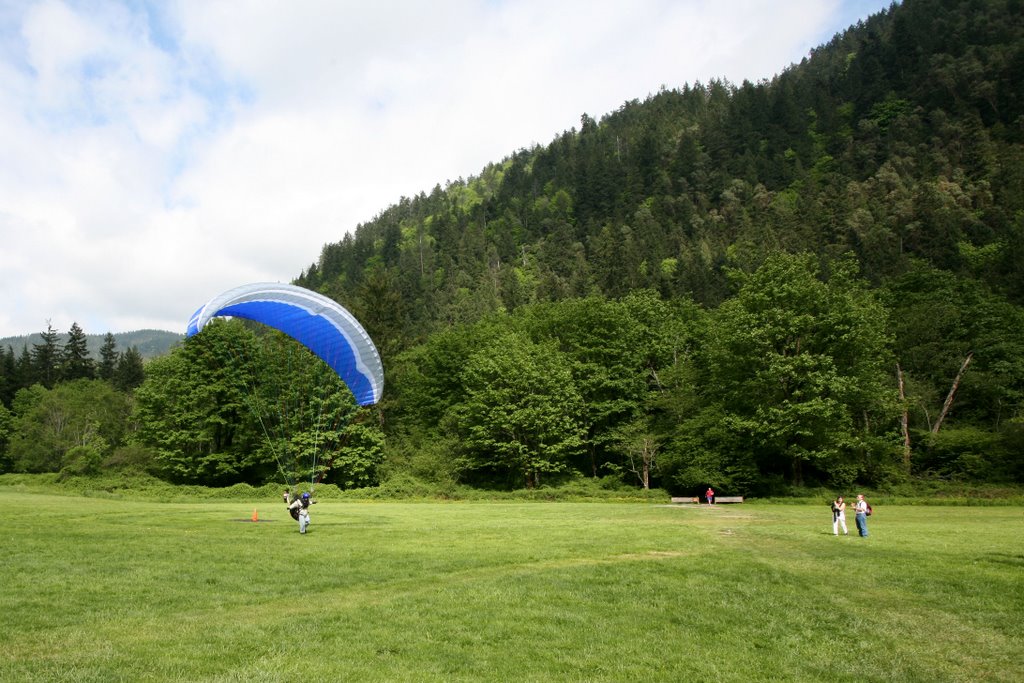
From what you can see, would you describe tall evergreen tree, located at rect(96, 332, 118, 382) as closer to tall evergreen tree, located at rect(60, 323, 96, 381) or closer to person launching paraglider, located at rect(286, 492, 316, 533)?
tall evergreen tree, located at rect(60, 323, 96, 381)

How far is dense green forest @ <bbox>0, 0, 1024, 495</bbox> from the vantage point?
40.1 m

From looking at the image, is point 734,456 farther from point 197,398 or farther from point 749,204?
point 749,204

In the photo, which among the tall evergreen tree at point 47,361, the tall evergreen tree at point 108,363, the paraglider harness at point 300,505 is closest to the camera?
the paraglider harness at point 300,505

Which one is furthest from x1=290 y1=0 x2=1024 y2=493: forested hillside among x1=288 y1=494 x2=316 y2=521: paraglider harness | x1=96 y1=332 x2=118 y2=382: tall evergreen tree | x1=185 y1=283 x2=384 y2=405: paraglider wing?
x1=96 y1=332 x2=118 y2=382: tall evergreen tree

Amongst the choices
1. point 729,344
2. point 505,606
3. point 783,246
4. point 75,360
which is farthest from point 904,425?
point 75,360

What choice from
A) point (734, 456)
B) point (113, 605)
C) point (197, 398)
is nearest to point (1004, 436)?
point (734, 456)

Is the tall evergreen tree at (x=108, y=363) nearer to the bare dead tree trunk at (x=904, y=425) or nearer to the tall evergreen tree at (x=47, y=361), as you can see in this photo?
the tall evergreen tree at (x=47, y=361)

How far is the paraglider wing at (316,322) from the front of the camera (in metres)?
24.7

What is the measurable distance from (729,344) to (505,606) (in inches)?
1351

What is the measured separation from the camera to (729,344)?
41.8m

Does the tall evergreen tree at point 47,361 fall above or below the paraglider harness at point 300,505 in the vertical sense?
above

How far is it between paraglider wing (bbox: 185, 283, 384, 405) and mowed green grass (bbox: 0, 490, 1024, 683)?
8683mm

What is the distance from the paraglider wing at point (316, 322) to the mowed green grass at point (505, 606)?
28.5 feet

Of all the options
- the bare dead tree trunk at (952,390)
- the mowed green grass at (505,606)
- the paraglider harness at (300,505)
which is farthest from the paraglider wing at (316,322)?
the bare dead tree trunk at (952,390)
